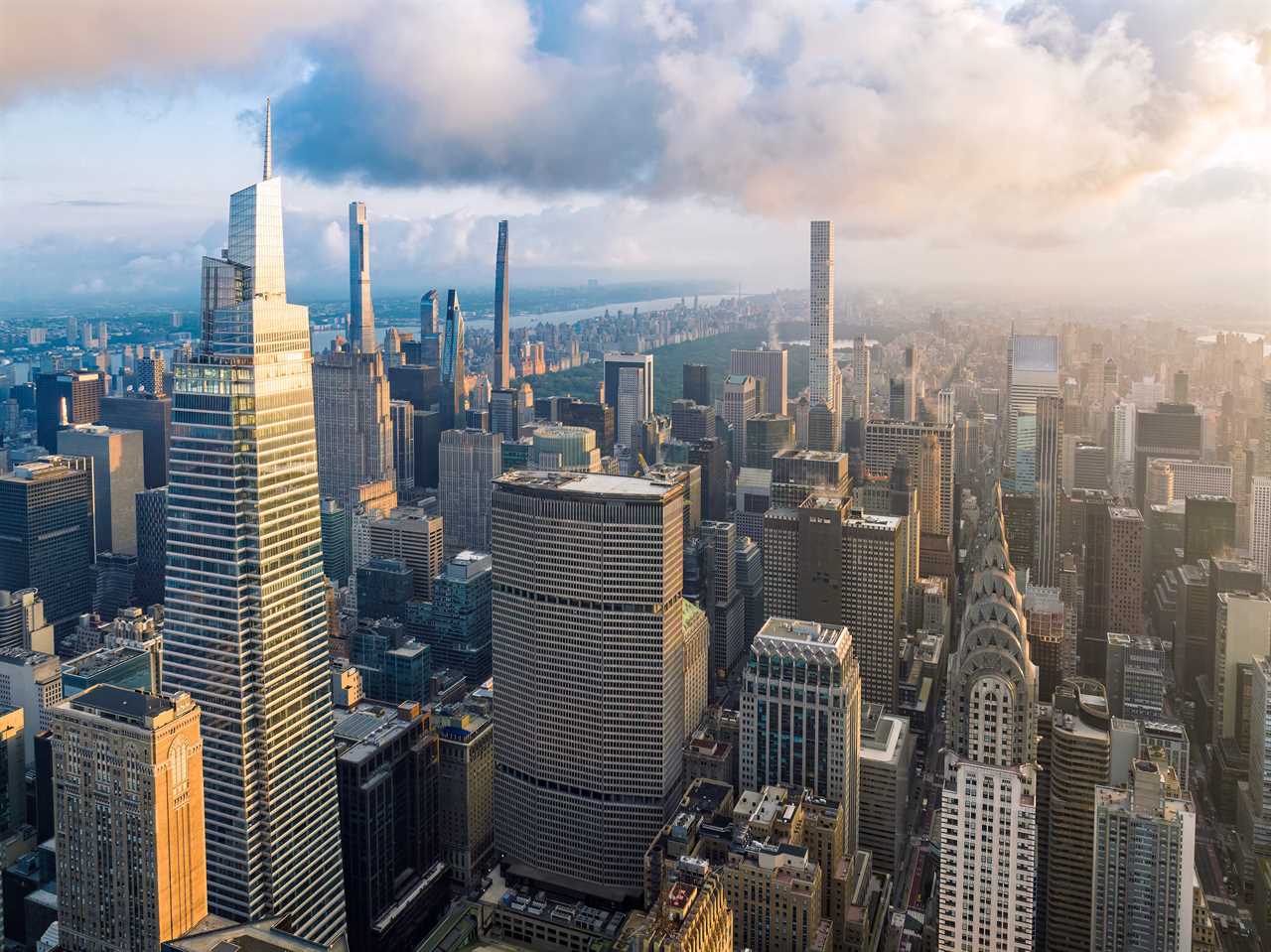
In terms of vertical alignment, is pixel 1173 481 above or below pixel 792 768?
above

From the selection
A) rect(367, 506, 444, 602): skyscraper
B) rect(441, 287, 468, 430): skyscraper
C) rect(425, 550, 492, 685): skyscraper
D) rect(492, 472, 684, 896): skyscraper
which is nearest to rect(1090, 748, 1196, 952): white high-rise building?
rect(492, 472, 684, 896): skyscraper

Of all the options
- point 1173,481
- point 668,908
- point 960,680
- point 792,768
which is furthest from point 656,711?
point 1173,481

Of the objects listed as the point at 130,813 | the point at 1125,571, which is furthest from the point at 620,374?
the point at 130,813

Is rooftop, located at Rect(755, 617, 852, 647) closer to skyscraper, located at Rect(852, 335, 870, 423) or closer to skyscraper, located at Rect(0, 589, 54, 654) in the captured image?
skyscraper, located at Rect(852, 335, 870, 423)

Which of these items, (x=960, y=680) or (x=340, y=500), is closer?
(x=960, y=680)

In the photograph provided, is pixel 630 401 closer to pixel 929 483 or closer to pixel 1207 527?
pixel 929 483

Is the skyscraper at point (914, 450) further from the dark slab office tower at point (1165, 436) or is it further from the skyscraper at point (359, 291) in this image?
the skyscraper at point (359, 291)

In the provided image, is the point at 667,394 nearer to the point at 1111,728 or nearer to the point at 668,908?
the point at 1111,728
